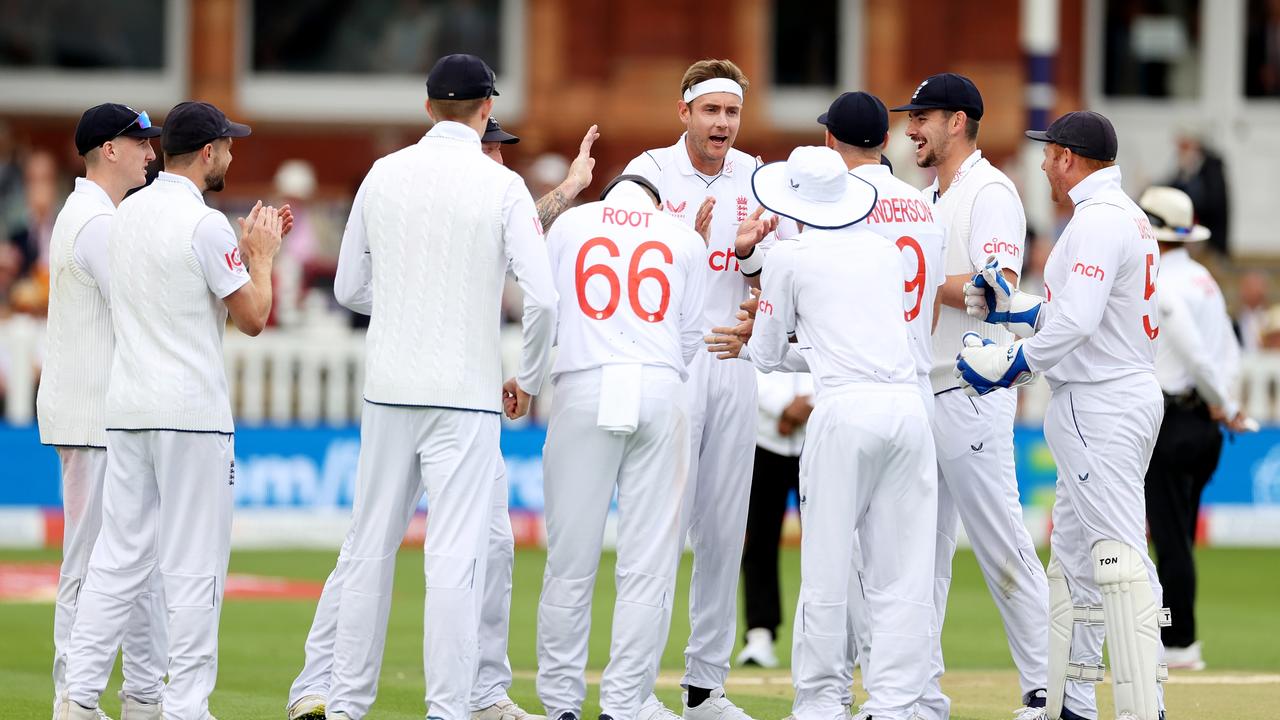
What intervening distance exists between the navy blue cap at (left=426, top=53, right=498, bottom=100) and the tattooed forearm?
899 millimetres

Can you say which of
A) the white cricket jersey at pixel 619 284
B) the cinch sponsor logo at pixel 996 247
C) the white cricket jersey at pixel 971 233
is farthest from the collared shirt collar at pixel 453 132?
the cinch sponsor logo at pixel 996 247

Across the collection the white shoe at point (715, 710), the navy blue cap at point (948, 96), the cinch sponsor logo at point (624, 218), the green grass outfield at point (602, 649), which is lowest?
the green grass outfield at point (602, 649)

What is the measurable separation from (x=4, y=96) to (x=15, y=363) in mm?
6486

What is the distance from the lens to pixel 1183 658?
10875mm

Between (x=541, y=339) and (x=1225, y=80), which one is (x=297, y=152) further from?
(x=541, y=339)

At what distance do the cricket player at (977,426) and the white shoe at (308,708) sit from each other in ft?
8.51

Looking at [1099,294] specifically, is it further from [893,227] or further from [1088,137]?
[893,227]

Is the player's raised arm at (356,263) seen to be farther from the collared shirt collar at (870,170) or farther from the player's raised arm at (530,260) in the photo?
the collared shirt collar at (870,170)

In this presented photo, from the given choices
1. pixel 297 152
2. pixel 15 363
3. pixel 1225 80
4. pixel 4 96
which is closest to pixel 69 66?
pixel 4 96

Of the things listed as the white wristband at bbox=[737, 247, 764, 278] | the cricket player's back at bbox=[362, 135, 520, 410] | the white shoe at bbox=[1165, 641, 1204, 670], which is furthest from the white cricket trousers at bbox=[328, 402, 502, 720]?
the white shoe at bbox=[1165, 641, 1204, 670]

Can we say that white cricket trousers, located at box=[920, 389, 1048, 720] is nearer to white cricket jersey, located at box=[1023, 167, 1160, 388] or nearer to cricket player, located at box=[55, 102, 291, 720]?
white cricket jersey, located at box=[1023, 167, 1160, 388]

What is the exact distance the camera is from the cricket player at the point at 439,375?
7637 mm

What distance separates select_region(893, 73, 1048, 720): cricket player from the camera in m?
8.59

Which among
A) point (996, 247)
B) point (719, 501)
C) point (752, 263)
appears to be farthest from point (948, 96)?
point (719, 501)
